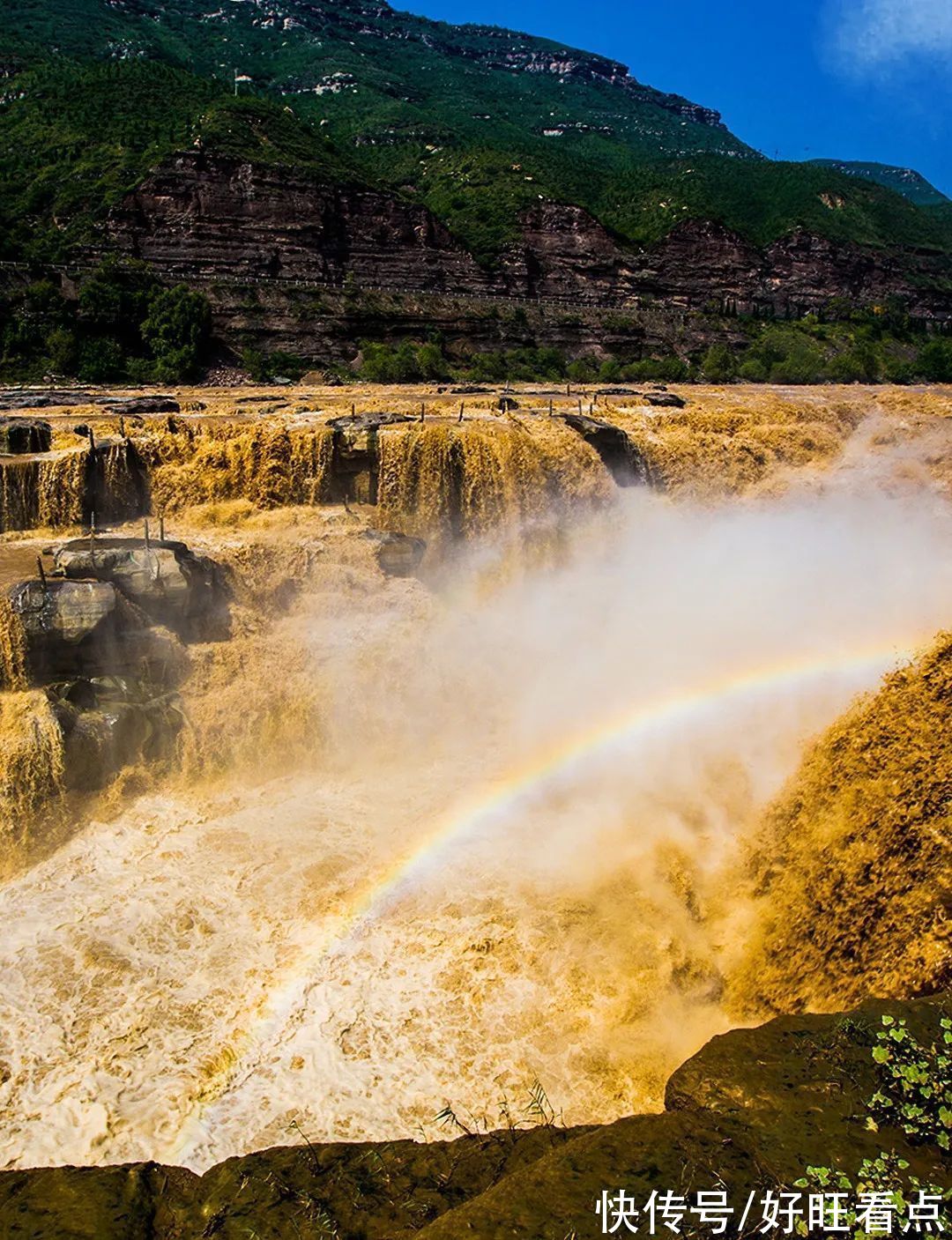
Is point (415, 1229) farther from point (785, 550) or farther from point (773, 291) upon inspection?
point (773, 291)

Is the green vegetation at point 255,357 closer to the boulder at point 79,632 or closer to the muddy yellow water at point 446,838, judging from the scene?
the muddy yellow water at point 446,838

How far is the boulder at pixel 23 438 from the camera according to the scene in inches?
685

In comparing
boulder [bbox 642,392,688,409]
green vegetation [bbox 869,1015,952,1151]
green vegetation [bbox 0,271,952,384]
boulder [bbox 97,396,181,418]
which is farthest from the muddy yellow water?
green vegetation [bbox 0,271,952,384]

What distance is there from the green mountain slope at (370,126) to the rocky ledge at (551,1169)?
46.2 m

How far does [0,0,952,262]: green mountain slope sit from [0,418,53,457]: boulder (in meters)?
28.9

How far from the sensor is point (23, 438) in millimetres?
17594

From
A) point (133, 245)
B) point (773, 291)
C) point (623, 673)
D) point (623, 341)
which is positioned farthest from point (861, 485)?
point (773, 291)

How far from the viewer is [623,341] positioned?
171 feet

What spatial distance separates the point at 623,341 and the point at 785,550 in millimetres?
37878

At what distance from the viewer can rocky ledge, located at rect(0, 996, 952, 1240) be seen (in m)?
4.29

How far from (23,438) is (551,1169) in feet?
60.5

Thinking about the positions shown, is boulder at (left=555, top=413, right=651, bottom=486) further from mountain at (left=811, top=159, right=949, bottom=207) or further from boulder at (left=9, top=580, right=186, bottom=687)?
mountain at (left=811, top=159, right=949, bottom=207)

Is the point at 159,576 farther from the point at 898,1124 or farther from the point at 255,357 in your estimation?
the point at 255,357

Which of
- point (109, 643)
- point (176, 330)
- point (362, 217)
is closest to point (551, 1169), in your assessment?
point (109, 643)
